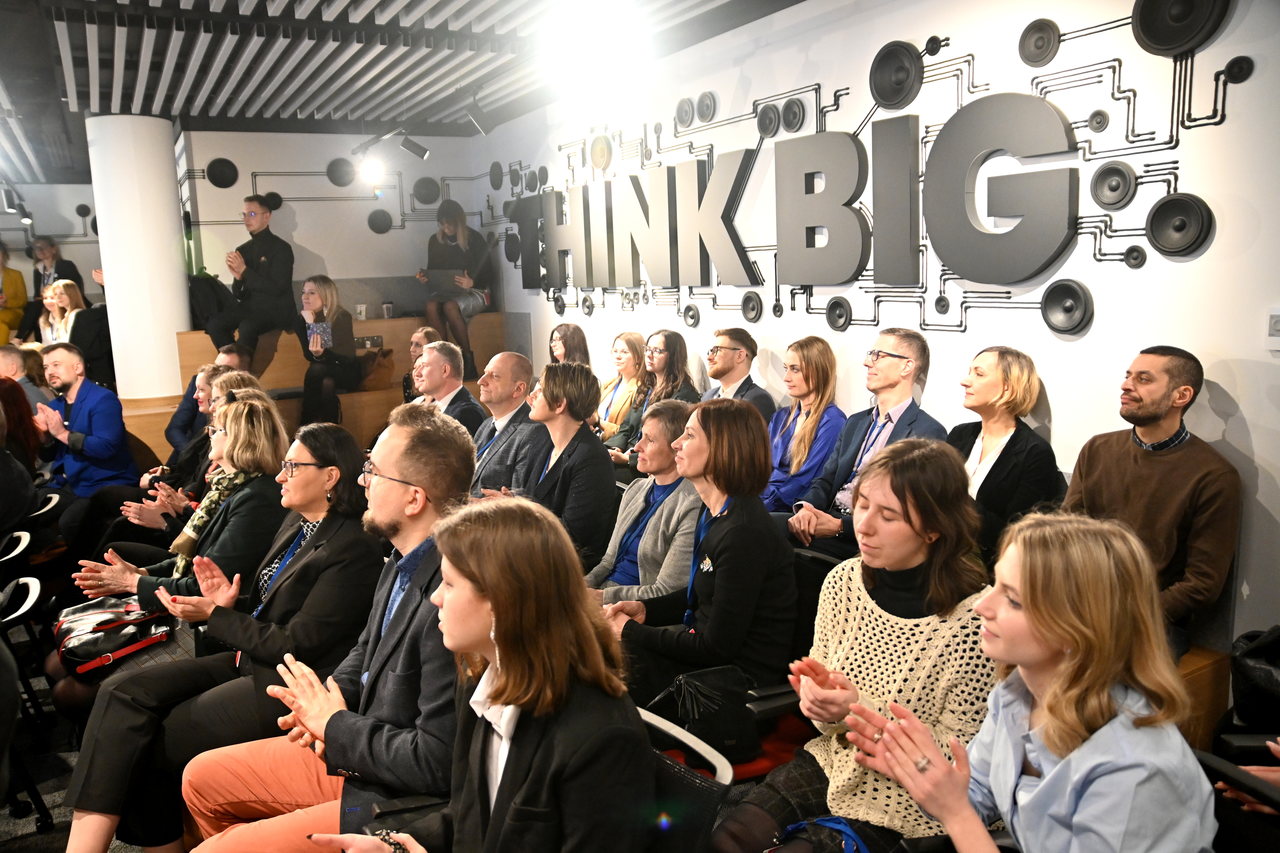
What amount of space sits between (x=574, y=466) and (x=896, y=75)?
2606 millimetres

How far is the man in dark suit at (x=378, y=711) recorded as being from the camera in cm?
203

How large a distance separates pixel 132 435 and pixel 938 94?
6.71 metres

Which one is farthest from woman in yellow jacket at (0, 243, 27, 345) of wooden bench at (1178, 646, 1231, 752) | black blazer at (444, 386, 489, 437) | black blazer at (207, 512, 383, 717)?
wooden bench at (1178, 646, 1231, 752)

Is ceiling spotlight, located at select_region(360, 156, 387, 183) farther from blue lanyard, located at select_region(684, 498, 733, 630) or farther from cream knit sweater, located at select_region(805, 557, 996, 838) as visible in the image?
cream knit sweater, located at select_region(805, 557, 996, 838)

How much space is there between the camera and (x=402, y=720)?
2.14m

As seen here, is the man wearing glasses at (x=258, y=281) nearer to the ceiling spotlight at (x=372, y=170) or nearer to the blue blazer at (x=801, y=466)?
the ceiling spotlight at (x=372, y=170)

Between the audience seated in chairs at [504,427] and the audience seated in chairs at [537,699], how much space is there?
266 cm

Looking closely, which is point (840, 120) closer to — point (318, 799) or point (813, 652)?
point (813, 652)

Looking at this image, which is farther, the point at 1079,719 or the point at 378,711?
the point at 378,711

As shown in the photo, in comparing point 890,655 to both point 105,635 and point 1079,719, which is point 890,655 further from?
point 105,635

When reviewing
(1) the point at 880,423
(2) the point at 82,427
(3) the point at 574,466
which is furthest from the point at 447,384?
(1) the point at 880,423

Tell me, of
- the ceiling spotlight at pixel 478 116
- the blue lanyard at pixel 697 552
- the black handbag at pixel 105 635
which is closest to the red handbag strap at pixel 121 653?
the black handbag at pixel 105 635

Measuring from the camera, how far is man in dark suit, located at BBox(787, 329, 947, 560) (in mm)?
4242

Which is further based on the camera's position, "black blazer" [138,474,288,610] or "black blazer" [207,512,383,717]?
"black blazer" [138,474,288,610]
